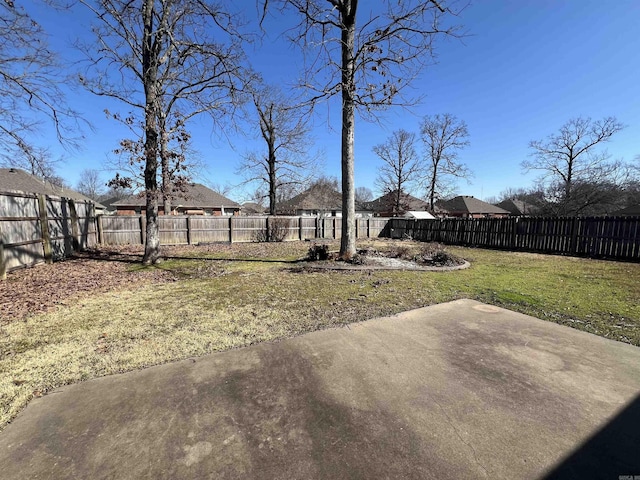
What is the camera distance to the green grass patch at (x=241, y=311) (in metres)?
3.00

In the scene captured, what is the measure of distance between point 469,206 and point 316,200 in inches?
962

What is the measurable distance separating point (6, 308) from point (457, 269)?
9608mm

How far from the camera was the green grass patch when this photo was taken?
9.86ft

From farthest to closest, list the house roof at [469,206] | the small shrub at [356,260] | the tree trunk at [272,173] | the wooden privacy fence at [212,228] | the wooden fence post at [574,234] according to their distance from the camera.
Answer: the house roof at [469,206] → the tree trunk at [272,173] → the wooden privacy fence at [212,228] → the wooden fence post at [574,234] → the small shrub at [356,260]

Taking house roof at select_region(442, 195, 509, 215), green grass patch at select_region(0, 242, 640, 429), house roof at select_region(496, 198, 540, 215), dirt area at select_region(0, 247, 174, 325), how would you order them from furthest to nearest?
1. house roof at select_region(496, 198, 540, 215)
2. house roof at select_region(442, 195, 509, 215)
3. dirt area at select_region(0, 247, 174, 325)
4. green grass patch at select_region(0, 242, 640, 429)

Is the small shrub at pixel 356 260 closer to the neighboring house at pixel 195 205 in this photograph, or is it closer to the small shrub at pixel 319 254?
the small shrub at pixel 319 254

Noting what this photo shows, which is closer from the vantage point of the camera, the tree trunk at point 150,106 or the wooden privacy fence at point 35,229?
the wooden privacy fence at point 35,229

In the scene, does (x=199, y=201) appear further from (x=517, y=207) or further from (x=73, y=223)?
(x=517, y=207)

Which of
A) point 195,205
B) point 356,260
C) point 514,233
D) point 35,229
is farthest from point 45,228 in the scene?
point 195,205

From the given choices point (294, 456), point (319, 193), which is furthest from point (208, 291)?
point (319, 193)

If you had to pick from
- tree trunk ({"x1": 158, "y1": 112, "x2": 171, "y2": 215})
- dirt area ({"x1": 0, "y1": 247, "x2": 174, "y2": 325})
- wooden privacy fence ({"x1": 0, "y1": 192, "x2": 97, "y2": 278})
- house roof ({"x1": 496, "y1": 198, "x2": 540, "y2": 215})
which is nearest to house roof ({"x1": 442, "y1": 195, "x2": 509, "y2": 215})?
house roof ({"x1": 496, "y1": 198, "x2": 540, "y2": 215})

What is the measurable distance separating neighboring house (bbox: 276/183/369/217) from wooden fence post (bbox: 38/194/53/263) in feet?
106

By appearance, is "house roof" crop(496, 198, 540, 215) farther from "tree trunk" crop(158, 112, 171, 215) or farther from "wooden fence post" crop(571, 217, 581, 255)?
"tree trunk" crop(158, 112, 171, 215)

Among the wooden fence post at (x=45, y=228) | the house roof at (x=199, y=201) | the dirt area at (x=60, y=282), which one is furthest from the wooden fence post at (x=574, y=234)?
the house roof at (x=199, y=201)
